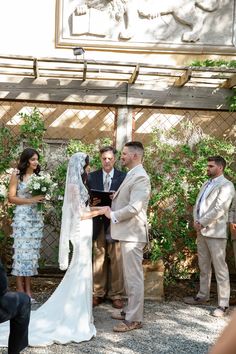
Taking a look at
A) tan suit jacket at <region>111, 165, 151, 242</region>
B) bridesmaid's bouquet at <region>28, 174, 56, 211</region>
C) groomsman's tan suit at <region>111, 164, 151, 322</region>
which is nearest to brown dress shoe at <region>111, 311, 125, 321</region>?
groomsman's tan suit at <region>111, 164, 151, 322</region>

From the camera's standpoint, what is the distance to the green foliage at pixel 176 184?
644 cm

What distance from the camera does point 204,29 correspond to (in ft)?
25.8

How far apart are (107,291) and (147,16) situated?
167 inches

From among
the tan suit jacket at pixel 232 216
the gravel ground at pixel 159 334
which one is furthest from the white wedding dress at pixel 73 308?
the tan suit jacket at pixel 232 216

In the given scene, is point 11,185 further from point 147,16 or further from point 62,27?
point 147,16

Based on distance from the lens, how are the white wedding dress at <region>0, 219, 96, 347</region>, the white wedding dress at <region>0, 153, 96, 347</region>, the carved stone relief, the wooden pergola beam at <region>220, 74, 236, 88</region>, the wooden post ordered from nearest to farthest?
the white wedding dress at <region>0, 219, 96, 347</region>, the white wedding dress at <region>0, 153, 96, 347</region>, the wooden pergola beam at <region>220, 74, 236, 88</region>, the wooden post, the carved stone relief

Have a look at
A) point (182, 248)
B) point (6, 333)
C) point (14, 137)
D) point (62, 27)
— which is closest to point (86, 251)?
point (6, 333)

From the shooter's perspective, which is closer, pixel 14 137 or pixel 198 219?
pixel 198 219

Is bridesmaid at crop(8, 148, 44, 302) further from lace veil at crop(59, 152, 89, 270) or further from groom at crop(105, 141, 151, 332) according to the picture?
groom at crop(105, 141, 151, 332)

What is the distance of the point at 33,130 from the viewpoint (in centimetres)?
670

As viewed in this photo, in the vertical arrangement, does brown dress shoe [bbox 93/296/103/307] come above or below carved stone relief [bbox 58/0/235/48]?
below

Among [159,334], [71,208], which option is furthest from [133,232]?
[159,334]

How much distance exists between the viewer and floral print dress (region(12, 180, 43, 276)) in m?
5.84

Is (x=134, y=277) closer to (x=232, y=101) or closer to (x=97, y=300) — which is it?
(x=97, y=300)
